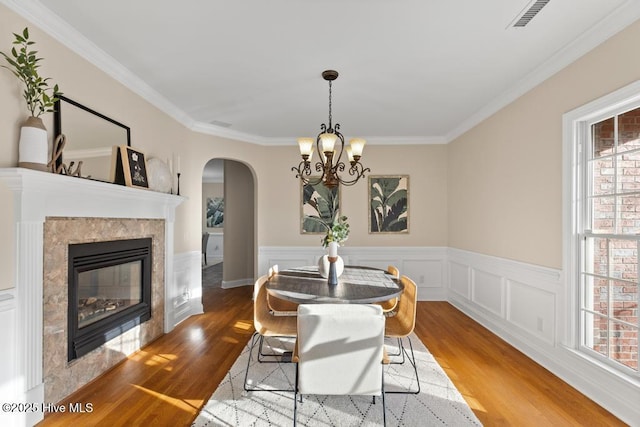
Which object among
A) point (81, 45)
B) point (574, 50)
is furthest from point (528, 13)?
point (81, 45)

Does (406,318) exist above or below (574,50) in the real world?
below

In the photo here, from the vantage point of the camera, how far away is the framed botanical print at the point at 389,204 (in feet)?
18.7

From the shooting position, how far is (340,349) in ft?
6.36

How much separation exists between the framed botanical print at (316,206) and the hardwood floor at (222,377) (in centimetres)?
213

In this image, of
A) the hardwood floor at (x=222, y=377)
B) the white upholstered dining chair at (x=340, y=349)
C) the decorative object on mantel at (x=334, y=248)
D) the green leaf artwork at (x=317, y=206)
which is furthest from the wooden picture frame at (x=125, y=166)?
the green leaf artwork at (x=317, y=206)

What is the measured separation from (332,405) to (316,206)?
3.66 meters

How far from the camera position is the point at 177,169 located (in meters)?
4.27

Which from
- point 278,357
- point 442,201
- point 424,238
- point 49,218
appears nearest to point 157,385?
point 278,357

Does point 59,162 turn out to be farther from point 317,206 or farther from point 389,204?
point 389,204

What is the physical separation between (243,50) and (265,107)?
4.53ft

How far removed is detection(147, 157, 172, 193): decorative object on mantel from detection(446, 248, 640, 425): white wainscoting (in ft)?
12.8

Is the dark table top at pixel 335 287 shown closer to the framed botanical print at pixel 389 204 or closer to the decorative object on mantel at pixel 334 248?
the decorative object on mantel at pixel 334 248

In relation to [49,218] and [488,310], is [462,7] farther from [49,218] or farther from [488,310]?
[488,310]

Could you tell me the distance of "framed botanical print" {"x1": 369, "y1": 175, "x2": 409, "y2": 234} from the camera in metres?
5.71
